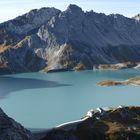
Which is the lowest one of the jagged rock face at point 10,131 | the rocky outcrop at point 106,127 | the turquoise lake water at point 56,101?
the turquoise lake water at point 56,101

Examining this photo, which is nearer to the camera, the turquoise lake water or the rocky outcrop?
the rocky outcrop

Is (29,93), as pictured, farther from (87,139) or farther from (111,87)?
(87,139)

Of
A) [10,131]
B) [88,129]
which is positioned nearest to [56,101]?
[88,129]

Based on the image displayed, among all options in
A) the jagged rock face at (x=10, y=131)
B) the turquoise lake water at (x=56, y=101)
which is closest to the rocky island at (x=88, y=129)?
the jagged rock face at (x=10, y=131)

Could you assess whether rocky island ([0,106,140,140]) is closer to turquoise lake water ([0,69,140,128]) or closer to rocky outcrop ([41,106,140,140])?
rocky outcrop ([41,106,140,140])

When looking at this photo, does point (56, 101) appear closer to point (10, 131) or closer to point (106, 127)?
point (106, 127)

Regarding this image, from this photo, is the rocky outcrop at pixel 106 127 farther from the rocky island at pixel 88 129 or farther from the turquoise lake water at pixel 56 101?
the turquoise lake water at pixel 56 101

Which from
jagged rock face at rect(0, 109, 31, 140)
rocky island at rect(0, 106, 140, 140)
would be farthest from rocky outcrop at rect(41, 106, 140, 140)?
jagged rock face at rect(0, 109, 31, 140)

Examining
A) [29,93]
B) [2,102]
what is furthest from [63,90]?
[2,102]
